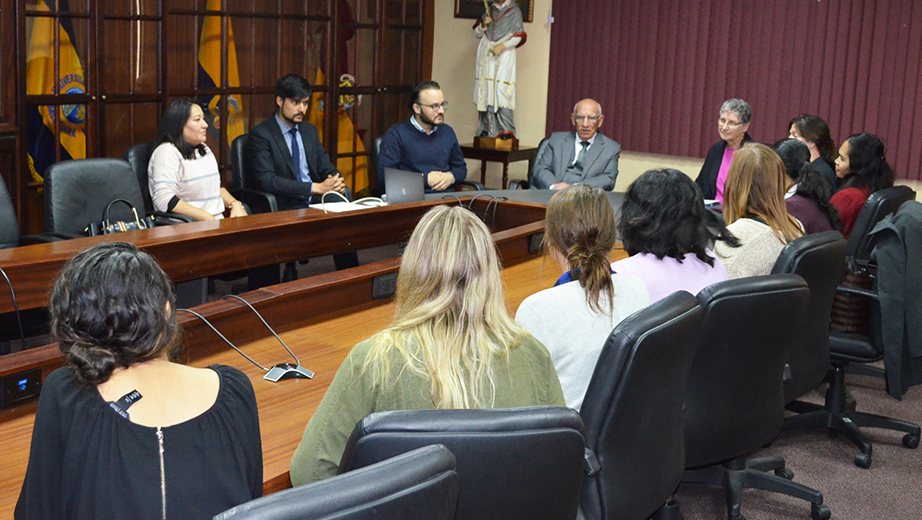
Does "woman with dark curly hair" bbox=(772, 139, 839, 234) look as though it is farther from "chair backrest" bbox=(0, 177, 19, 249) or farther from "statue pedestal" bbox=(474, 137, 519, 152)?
"statue pedestal" bbox=(474, 137, 519, 152)

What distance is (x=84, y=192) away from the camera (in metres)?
3.62

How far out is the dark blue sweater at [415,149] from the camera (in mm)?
5109

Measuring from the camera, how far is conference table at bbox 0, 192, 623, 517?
172cm

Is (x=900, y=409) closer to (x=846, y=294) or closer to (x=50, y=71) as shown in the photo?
(x=846, y=294)

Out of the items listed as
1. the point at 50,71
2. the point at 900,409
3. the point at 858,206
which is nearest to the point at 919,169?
the point at 858,206

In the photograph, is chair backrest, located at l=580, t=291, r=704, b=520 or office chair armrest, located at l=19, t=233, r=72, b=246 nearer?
chair backrest, located at l=580, t=291, r=704, b=520

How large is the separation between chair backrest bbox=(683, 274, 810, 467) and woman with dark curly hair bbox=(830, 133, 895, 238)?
78.2 inches

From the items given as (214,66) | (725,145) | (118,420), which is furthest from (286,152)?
(118,420)

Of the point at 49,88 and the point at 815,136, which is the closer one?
the point at 815,136

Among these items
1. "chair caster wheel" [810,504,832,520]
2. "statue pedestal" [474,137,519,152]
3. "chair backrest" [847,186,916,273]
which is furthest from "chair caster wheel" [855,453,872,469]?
"statue pedestal" [474,137,519,152]

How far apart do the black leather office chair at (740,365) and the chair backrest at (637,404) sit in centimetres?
23

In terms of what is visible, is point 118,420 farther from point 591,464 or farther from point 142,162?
point 142,162

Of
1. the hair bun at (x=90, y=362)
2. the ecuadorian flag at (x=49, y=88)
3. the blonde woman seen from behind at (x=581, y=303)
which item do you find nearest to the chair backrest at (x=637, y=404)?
the blonde woman seen from behind at (x=581, y=303)

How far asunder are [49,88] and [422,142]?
1.98 m
